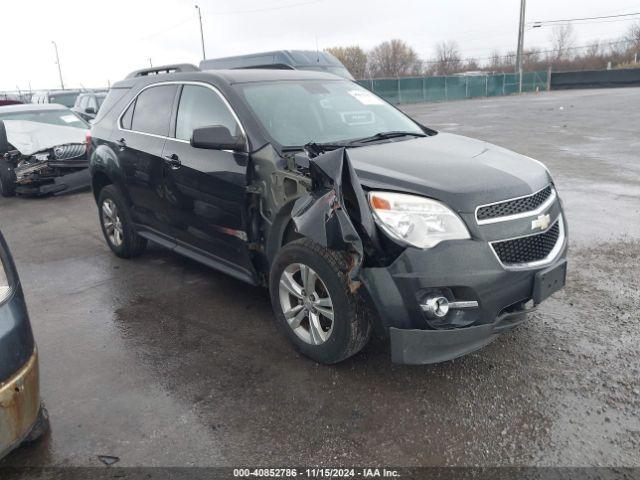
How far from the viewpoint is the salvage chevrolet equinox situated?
2.76 metres

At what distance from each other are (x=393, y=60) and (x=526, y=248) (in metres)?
69.9

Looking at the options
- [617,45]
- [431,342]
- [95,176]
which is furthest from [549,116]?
[617,45]

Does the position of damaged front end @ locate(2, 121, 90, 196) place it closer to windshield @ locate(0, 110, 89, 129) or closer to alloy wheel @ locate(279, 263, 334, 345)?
windshield @ locate(0, 110, 89, 129)

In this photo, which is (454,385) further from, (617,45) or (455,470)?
(617,45)

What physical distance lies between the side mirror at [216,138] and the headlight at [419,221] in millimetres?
1298

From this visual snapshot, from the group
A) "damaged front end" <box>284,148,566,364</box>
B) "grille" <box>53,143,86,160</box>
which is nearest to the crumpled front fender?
"damaged front end" <box>284,148,566,364</box>

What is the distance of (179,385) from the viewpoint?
3.20 m

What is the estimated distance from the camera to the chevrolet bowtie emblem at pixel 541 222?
299 cm

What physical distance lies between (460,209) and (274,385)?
149cm

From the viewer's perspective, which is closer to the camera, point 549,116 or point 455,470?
point 455,470

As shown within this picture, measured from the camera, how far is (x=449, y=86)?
1554 inches

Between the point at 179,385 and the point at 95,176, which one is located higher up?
the point at 95,176

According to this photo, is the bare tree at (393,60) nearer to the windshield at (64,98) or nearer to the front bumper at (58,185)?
the windshield at (64,98)

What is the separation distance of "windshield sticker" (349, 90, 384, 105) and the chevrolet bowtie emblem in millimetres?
1909
